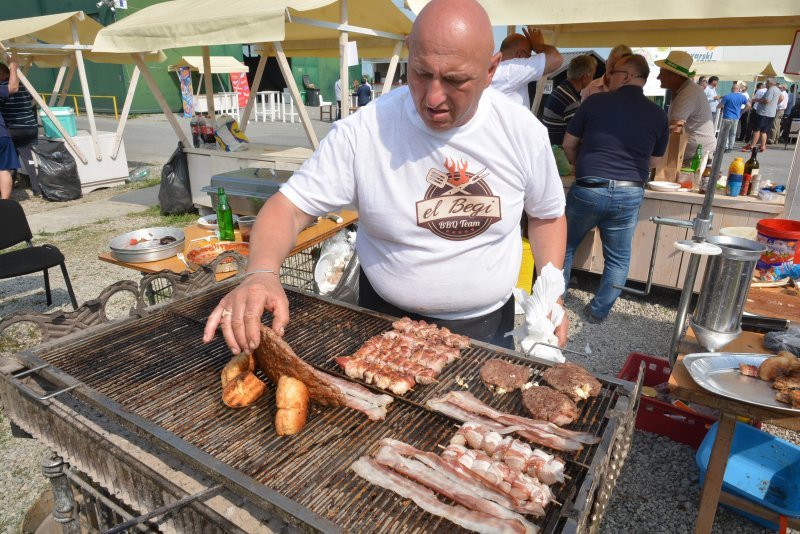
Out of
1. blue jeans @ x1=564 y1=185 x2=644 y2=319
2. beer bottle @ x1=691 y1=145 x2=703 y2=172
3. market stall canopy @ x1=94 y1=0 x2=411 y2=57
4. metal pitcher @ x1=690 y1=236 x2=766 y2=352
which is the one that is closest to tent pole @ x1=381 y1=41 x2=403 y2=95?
market stall canopy @ x1=94 y1=0 x2=411 y2=57

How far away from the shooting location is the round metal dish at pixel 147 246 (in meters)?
4.09

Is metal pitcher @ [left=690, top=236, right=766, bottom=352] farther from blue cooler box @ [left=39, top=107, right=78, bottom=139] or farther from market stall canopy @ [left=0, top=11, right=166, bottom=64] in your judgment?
blue cooler box @ [left=39, top=107, right=78, bottom=139]

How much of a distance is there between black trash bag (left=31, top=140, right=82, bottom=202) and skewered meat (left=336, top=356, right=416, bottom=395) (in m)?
11.6

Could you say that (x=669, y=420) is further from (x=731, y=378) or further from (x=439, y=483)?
(x=439, y=483)

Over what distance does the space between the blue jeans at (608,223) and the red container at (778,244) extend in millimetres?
1897

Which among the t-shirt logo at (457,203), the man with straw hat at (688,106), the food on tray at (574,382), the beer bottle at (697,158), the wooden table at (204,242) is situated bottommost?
the wooden table at (204,242)

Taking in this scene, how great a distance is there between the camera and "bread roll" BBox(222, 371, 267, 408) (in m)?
1.95

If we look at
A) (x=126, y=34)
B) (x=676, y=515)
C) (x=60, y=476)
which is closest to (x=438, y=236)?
(x=60, y=476)

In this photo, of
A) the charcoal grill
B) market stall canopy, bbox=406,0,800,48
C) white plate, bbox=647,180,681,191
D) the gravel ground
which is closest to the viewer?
the charcoal grill

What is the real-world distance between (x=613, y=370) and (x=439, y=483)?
3.98 m

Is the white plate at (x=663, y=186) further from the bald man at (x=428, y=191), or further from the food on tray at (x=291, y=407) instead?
the food on tray at (x=291, y=407)

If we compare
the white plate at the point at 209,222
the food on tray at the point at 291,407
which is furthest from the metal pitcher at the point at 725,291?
the white plate at the point at 209,222

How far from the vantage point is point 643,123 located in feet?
17.6

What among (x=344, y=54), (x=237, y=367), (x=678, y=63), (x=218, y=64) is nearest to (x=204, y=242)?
(x=237, y=367)
